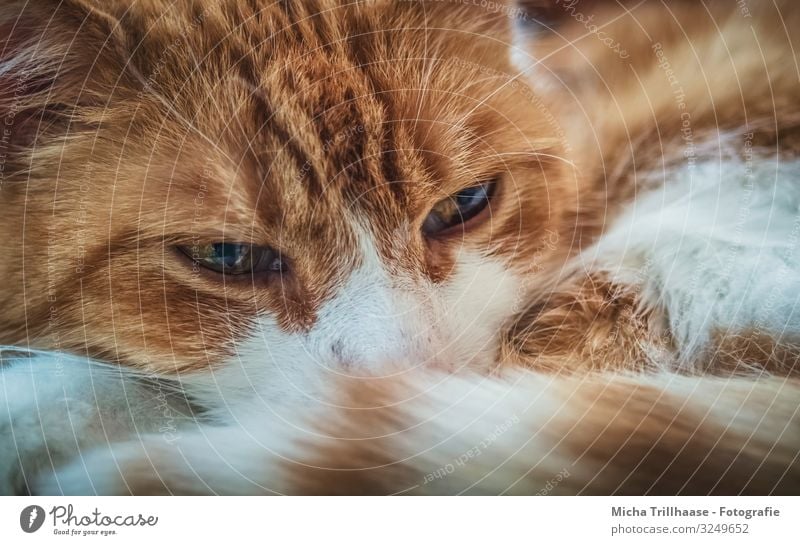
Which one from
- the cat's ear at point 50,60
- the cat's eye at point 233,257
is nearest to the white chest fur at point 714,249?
the cat's eye at point 233,257

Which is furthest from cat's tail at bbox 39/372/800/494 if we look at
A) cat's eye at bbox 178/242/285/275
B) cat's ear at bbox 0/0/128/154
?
cat's ear at bbox 0/0/128/154

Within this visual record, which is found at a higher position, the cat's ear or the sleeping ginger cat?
the cat's ear

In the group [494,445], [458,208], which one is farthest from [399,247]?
[494,445]

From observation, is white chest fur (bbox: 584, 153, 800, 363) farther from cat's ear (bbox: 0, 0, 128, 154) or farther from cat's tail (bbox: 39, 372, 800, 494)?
cat's ear (bbox: 0, 0, 128, 154)
